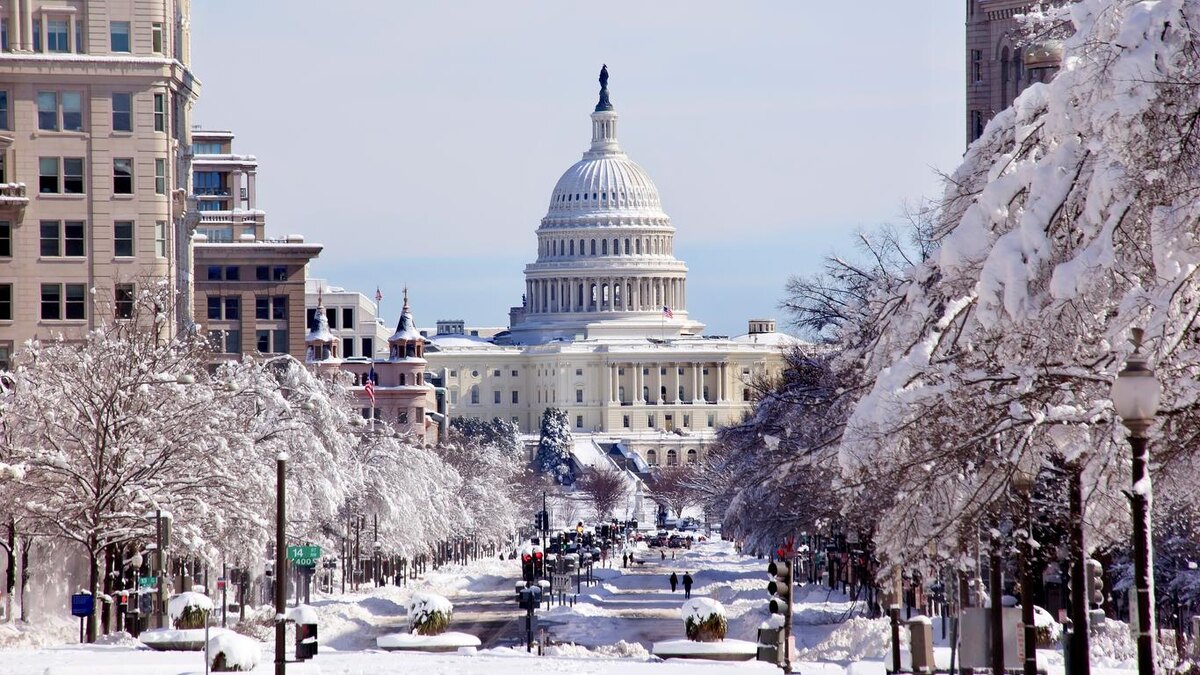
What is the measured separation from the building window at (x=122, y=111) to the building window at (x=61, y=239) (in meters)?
3.60

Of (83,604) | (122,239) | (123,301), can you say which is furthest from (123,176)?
(83,604)

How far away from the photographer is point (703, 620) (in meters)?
46.4

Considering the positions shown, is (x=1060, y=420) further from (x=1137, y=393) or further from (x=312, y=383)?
(x=312, y=383)

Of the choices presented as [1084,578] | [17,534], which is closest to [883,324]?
[1084,578]

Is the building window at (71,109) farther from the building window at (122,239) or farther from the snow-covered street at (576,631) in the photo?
the snow-covered street at (576,631)

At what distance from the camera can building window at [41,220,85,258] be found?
78.8 meters

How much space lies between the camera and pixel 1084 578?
24344mm

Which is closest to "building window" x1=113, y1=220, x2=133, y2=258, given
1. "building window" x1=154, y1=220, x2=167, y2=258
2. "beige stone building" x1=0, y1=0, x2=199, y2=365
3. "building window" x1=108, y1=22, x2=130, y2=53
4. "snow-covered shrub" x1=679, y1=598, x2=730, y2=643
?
"beige stone building" x1=0, y1=0, x2=199, y2=365

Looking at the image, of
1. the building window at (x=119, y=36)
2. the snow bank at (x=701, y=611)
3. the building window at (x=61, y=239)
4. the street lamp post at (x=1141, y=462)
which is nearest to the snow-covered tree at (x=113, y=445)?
the snow bank at (x=701, y=611)

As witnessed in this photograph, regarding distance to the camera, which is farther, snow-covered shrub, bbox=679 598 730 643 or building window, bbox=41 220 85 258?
building window, bbox=41 220 85 258

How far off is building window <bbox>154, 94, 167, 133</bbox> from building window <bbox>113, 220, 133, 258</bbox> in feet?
11.4

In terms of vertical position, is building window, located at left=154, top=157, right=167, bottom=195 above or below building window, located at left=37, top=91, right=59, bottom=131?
below

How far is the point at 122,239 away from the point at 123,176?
2181 millimetres

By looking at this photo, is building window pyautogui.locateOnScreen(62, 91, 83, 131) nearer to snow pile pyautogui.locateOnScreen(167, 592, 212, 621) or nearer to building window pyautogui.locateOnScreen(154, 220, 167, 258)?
building window pyautogui.locateOnScreen(154, 220, 167, 258)
